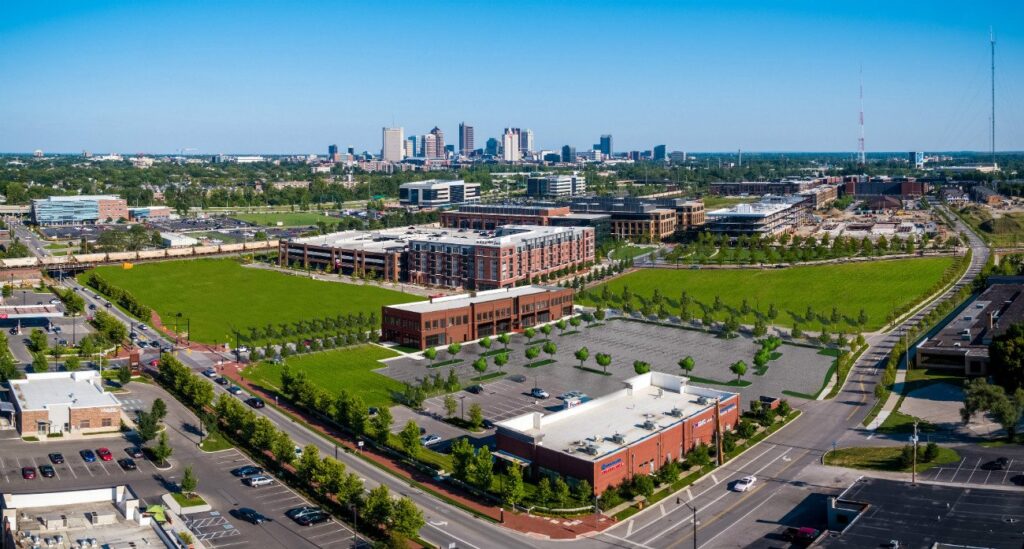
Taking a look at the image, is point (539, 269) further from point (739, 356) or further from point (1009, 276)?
point (1009, 276)

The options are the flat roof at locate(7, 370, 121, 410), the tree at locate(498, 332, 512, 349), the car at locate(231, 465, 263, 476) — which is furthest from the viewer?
the tree at locate(498, 332, 512, 349)

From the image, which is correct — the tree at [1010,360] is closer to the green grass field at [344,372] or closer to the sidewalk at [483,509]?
the sidewalk at [483,509]

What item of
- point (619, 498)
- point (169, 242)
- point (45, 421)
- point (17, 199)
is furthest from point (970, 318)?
point (17, 199)

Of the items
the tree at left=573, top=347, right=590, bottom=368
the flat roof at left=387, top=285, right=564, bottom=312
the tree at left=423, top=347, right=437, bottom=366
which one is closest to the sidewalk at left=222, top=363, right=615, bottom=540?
the tree at left=423, top=347, right=437, bottom=366

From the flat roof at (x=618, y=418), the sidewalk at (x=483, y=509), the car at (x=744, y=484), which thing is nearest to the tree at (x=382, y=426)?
the sidewalk at (x=483, y=509)

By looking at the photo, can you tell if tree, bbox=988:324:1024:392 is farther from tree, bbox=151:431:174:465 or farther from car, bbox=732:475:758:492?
tree, bbox=151:431:174:465

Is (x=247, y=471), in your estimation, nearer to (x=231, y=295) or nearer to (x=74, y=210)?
(x=231, y=295)

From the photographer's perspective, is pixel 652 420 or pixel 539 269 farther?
pixel 539 269
